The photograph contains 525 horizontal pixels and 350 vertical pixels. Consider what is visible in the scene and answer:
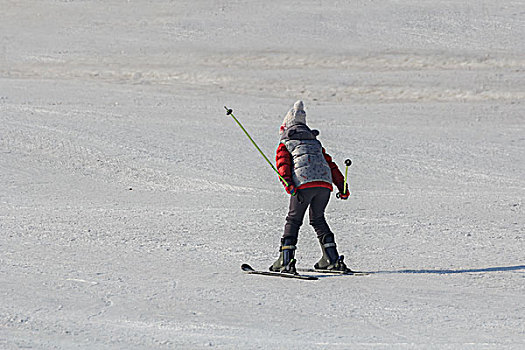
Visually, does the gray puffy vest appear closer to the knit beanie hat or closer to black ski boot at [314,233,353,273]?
the knit beanie hat

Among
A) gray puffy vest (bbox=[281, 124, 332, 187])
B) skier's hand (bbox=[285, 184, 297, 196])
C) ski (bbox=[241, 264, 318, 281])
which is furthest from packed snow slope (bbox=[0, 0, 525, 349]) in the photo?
gray puffy vest (bbox=[281, 124, 332, 187])

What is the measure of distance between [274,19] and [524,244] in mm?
22693

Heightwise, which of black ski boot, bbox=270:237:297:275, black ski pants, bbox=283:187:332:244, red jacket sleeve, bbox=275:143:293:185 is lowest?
black ski boot, bbox=270:237:297:275

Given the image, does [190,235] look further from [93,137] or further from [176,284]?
[93,137]

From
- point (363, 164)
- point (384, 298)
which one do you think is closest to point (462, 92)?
point (363, 164)

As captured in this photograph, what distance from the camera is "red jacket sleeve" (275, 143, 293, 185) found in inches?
263

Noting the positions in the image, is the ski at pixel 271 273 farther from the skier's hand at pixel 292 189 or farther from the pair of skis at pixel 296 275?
the skier's hand at pixel 292 189

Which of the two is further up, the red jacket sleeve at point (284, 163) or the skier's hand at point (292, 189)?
the red jacket sleeve at point (284, 163)

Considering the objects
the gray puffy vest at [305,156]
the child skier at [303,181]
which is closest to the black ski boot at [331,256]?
the child skier at [303,181]

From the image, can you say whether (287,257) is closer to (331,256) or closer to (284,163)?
(331,256)

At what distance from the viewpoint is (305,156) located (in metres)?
6.74

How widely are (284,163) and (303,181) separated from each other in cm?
23

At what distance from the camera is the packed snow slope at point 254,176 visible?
5.62m

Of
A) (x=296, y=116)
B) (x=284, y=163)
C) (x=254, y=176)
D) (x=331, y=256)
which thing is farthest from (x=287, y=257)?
(x=254, y=176)
